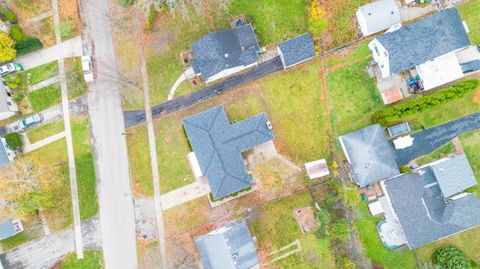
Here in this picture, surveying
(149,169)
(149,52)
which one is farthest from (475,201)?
(149,52)

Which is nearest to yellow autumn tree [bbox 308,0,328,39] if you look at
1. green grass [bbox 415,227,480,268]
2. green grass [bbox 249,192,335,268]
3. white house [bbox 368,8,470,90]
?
white house [bbox 368,8,470,90]

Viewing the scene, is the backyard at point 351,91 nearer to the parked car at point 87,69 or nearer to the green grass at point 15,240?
the parked car at point 87,69

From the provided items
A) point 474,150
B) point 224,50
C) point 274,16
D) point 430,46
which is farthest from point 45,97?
point 474,150

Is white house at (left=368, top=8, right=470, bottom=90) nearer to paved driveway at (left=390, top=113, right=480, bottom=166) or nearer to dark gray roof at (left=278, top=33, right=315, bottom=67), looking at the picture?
paved driveway at (left=390, top=113, right=480, bottom=166)

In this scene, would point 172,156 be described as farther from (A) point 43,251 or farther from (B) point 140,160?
(A) point 43,251

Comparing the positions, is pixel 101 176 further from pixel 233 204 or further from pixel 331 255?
pixel 331 255

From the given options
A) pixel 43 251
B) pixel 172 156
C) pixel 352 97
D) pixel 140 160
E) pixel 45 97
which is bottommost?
pixel 43 251

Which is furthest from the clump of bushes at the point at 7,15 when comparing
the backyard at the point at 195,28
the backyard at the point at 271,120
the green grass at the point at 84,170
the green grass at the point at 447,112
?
the green grass at the point at 447,112
